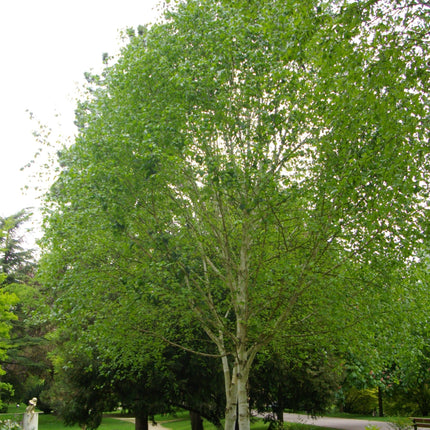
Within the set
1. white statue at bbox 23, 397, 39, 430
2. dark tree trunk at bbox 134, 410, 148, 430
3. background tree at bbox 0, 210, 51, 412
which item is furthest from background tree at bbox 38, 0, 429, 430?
background tree at bbox 0, 210, 51, 412

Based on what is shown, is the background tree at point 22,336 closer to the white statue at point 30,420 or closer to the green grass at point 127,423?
the green grass at point 127,423

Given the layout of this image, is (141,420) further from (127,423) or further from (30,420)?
(127,423)

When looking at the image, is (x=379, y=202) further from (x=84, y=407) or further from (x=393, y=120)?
(x=84, y=407)

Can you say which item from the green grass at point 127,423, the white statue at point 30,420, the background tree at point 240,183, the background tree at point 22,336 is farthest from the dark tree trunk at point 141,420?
the background tree at point 22,336

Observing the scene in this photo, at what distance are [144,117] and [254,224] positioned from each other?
3434 mm

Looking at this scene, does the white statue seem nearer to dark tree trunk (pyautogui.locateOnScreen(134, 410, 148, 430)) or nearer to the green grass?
the green grass

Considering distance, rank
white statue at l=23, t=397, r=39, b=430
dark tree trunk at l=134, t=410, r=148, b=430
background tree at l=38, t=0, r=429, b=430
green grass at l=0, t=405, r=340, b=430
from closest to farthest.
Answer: background tree at l=38, t=0, r=429, b=430
dark tree trunk at l=134, t=410, r=148, b=430
white statue at l=23, t=397, r=39, b=430
green grass at l=0, t=405, r=340, b=430

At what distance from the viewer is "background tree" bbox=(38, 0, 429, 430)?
8148 mm

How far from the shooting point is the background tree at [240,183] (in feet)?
26.7

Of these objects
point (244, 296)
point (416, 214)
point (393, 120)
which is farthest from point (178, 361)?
point (393, 120)

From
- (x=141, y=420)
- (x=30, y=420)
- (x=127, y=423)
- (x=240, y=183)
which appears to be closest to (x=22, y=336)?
(x=127, y=423)

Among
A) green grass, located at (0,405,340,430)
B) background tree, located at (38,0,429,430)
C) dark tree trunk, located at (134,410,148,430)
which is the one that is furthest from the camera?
green grass, located at (0,405,340,430)

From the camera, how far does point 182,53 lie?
9.53 m

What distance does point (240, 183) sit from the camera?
8508 mm
